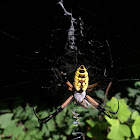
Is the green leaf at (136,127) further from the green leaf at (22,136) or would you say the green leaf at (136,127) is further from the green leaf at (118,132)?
the green leaf at (22,136)

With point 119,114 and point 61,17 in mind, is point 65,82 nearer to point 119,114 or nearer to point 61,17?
point 119,114

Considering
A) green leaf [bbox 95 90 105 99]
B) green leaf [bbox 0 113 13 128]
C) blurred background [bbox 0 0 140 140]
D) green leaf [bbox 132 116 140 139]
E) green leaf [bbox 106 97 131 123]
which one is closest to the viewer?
green leaf [bbox 132 116 140 139]

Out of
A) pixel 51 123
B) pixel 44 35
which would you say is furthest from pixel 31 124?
pixel 44 35

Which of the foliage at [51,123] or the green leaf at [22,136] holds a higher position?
the foliage at [51,123]

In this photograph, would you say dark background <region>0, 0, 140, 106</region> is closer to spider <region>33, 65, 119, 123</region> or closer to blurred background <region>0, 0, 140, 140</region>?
blurred background <region>0, 0, 140, 140</region>

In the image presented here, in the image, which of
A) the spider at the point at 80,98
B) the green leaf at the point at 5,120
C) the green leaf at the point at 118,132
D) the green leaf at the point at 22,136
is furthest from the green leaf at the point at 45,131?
the green leaf at the point at 118,132

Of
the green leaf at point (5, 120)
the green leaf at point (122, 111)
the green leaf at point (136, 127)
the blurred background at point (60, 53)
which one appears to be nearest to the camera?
the green leaf at point (136, 127)

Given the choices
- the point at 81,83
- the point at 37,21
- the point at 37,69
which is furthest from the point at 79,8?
Answer: the point at 37,69

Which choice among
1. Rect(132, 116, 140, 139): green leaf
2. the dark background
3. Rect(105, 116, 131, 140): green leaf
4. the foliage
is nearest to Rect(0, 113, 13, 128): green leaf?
the foliage
